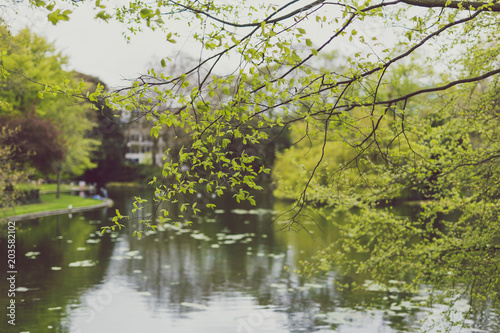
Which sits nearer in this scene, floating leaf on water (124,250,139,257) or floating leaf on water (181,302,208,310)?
floating leaf on water (181,302,208,310)

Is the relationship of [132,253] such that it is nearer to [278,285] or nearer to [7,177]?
[7,177]

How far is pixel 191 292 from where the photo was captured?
13.8m

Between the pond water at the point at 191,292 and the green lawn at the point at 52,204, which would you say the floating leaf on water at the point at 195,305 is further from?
the green lawn at the point at 52,204

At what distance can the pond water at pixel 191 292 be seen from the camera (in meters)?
11.1

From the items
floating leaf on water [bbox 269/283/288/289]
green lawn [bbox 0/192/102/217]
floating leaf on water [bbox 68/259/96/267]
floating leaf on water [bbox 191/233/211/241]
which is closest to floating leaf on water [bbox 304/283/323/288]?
floating leaf on water [bbox 269/283/288/289]

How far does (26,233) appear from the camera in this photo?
866 inches

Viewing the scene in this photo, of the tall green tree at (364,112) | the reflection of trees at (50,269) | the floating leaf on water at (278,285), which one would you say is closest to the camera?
the tall green tree at (364,112)

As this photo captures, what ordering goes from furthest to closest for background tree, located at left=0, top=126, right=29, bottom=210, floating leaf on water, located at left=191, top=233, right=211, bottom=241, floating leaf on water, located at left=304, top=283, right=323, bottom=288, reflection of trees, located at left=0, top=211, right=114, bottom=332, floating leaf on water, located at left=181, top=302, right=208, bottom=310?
floating leaf on water, located at left=191, top=233, right=211, bottom=241
background tree, located at left=0, top=126, right=29, bottom=210
floating leaf on water, located at left=304, top=283, right=323, bottom=288
floating leaf on water, located at left=181, top=302, right=208, bottom=310
reflection of trees, located at left=0, top=211, right=114, bottom=332

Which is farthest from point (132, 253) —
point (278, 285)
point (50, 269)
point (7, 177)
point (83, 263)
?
point (278, 285)

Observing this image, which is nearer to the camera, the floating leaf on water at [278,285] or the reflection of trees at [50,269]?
the reflection of trees at [50,269]

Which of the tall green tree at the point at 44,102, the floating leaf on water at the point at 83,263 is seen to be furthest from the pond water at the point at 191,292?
the tall green tree at the point at 44,102

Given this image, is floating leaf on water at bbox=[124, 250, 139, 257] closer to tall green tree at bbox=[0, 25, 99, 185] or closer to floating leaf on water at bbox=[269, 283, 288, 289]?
floating leaf on water at bbox=[269, 283, 288, 289]

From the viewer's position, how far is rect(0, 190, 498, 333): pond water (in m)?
11.1

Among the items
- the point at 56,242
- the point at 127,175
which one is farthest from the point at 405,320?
the point at 127,175
